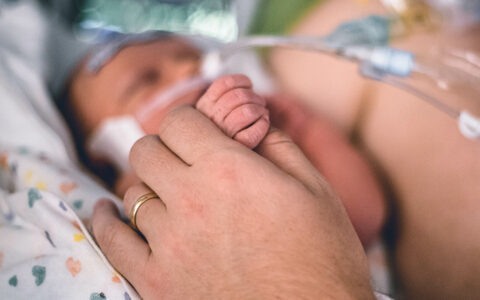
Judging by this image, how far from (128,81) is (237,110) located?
72cm

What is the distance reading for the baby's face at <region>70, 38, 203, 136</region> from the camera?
1133 mm

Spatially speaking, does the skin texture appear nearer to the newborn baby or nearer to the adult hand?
the newborn baby

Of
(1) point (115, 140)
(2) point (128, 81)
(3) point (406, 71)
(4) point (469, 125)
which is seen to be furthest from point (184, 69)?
(4) point (469, 125)

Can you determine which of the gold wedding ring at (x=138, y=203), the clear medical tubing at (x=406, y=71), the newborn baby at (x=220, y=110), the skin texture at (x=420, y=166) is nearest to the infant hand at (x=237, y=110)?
the newborn baby at (x=220, y=110)

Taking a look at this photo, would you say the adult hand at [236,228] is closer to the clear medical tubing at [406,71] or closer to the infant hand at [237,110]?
the infant hand at [237,110]

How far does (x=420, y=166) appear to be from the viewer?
834 mm

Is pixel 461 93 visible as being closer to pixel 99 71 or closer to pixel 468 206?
pixel 468 206

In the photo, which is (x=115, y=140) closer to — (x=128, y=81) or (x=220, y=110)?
(x=128, y=81)

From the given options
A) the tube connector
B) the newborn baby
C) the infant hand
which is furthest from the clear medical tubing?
the infant hand

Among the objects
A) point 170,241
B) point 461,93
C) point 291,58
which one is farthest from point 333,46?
point 170,241

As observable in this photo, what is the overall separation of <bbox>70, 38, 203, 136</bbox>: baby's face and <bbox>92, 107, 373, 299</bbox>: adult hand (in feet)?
2.10

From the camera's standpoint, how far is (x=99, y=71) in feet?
3.99

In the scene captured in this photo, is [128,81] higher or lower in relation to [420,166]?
lower

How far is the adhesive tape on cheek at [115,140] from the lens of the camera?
1.06m
